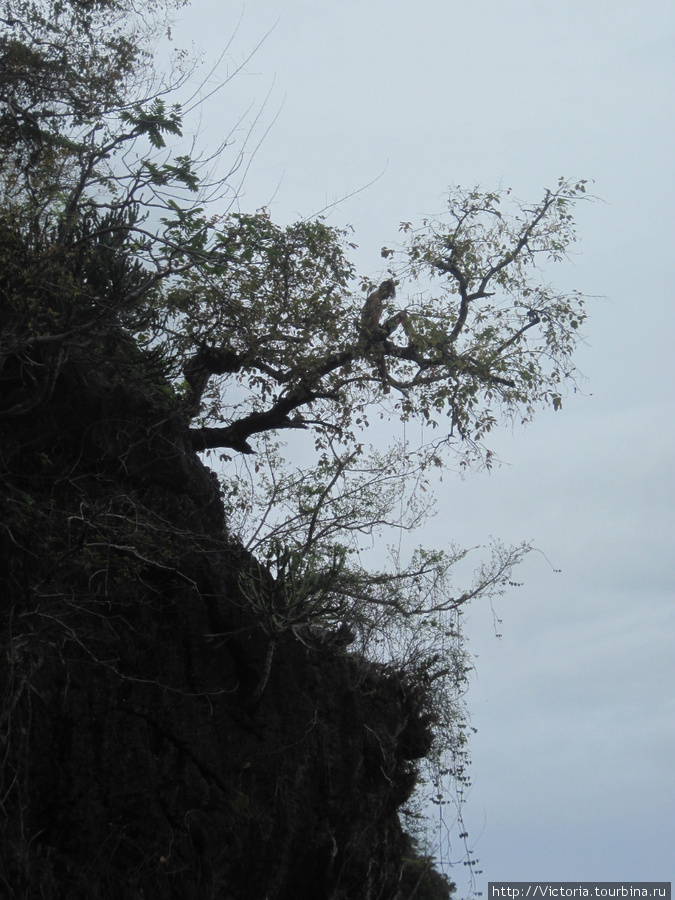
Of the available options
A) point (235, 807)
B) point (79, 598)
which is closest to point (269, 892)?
point (235, 807)

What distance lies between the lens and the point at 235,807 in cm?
894

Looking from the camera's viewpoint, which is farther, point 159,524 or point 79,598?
point 159,524

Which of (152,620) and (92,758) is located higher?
(152,620)

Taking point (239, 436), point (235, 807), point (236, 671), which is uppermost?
point (239, 436)

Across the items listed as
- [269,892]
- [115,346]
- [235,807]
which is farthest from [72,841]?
[115,346]

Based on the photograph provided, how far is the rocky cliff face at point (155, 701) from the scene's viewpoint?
800 cm

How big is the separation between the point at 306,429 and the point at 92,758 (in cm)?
471

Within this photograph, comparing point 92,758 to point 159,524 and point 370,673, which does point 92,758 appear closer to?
point 159,524

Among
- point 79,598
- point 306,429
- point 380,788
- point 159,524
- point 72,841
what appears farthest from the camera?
point 306,429

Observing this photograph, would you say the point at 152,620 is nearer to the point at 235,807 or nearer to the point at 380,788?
the point at 235,807

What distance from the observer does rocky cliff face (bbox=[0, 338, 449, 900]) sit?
800 cm

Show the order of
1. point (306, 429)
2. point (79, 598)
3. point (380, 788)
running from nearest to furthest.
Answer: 1. point (79, 598)
2. point (380, 788)
3. point (306, 429)

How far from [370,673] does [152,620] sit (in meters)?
2.98

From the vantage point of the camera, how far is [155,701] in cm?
902
